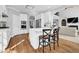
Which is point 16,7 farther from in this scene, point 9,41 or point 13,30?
point 9,41

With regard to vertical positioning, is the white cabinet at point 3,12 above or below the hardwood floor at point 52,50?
above

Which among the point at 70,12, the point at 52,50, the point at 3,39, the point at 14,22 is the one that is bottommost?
the point at 52,50

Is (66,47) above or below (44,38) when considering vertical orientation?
below

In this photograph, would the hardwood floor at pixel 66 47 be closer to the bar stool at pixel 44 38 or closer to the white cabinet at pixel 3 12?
the bar stool at pixel 44 38

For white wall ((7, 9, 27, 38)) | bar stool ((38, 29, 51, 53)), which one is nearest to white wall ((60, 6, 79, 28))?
bar stool ((38, 29, 51, 53))

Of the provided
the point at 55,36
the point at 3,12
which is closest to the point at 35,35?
the point at 55,36

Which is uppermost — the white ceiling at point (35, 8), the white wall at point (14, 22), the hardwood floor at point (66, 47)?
the white ceiling at point (35, 8)

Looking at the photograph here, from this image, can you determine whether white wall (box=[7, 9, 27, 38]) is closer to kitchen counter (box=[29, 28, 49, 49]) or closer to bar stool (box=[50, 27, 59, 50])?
kitchen counter (box=[29, 28, 49, 49])

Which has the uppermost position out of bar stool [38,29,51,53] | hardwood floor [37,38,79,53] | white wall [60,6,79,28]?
white wall [60,6,79,28]

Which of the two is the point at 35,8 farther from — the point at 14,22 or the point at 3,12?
the point at 3,12

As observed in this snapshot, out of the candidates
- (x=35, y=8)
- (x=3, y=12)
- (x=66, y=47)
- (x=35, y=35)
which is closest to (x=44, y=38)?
(x=35, y=35)

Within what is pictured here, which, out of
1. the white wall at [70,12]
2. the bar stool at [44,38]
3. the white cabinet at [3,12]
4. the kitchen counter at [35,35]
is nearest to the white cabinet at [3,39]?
the white cabinet at [3,12]
